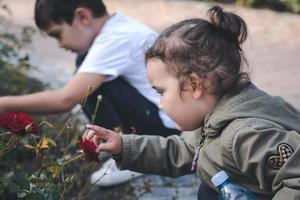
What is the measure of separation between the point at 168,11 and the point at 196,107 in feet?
25.4

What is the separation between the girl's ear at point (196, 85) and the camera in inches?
86.2

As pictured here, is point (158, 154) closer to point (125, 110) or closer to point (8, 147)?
point (8, 147)

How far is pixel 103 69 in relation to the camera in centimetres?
328

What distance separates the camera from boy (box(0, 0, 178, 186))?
3.19 m

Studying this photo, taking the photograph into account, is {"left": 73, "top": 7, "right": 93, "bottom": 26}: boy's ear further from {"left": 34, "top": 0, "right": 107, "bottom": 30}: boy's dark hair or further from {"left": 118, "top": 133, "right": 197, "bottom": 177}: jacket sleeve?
{"left": 118, "top": 133, "right": 197, "bottom": 177}: jacket sleeve

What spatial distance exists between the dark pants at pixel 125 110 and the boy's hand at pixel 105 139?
987 millimetres

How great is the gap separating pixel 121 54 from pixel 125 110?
336 mm

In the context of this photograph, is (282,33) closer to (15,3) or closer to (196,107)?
(15,3)

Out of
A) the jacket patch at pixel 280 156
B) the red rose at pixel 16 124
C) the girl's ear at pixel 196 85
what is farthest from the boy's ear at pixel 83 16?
the jacket patch at pixel 280 156

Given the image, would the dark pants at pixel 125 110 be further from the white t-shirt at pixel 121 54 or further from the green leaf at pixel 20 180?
the green leaf at pixel 20 180

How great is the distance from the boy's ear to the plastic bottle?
1476 mm

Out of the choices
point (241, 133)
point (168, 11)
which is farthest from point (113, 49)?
point (168, 11)

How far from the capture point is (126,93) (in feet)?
11.5

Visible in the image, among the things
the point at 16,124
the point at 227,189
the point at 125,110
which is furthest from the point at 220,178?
the point at 125,110
